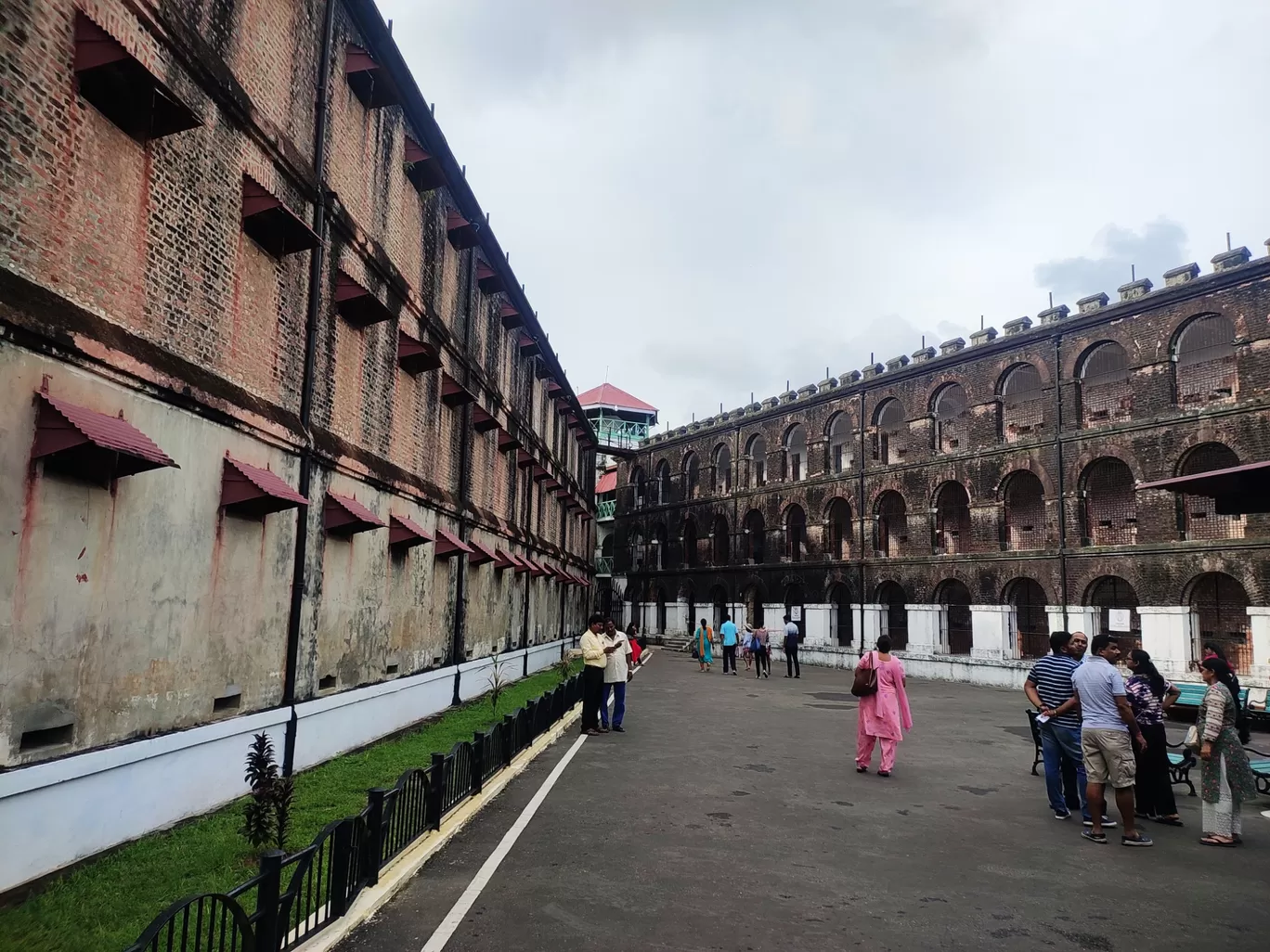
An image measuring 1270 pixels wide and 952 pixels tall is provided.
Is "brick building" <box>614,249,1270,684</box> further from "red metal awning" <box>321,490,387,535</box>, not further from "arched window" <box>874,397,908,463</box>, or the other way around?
"red metal awning" <box>321,490,387,535</box>

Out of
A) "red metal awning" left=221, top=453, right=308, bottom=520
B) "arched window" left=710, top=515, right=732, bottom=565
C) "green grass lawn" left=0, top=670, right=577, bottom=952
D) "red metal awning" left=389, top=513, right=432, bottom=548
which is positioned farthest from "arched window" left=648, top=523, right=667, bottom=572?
"red metal awning" left=221, top=453, right=308, bottom=520

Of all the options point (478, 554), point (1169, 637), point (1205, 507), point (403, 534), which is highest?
point (1205, 507)

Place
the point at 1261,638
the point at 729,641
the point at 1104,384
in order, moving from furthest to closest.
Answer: the point at 1104,384 < the point at 729,641 < the point at 1261,638

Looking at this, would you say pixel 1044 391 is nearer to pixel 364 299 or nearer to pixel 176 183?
pixel 364 299

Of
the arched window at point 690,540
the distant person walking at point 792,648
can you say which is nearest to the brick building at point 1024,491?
the arched window at point 690,540

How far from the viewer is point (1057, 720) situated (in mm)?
8859

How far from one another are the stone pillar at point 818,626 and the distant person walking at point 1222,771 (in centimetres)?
2889

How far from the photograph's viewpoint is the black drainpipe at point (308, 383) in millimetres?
10039

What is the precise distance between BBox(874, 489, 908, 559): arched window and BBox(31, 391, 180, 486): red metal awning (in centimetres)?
3041

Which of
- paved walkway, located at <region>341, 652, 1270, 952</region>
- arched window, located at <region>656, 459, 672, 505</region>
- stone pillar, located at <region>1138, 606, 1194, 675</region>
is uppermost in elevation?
arched window, located at <region>656, 459, 672, 505</region>

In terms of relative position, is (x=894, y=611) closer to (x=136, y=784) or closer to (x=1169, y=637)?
(x=1169, y=637)

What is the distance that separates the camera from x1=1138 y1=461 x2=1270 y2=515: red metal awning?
630cm

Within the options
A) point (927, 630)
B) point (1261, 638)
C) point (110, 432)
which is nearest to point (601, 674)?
point (110, 432)

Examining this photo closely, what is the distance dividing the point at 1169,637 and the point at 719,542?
23969 mm
